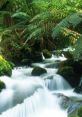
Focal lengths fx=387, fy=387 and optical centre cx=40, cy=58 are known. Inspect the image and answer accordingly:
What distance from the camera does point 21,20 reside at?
1555cm

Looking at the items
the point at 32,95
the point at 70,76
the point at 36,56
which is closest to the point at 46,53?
the point at 36,56

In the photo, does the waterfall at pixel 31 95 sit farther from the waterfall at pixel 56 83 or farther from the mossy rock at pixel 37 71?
the mossy rock at pixel 37 71

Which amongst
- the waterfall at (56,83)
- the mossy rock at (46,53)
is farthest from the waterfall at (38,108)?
the mossy rock at (46,53)

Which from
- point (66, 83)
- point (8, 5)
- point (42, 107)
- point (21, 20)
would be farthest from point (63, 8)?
point (8, 5)

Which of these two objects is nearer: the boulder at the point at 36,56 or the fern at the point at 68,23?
the fern at the point at 68,23

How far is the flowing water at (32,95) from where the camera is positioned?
9.97 meters

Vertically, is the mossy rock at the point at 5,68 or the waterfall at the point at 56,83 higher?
the mossy rock at the point at 5,68

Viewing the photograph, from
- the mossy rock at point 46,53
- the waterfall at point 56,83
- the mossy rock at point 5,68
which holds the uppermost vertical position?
the mossy rock at point 5,68

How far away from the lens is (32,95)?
1070 centimetres

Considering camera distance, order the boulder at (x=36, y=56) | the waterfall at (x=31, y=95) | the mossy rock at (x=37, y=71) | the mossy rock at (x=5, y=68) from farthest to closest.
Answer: the boulder at (x=36, y=56) → the mossy rock at (x=37, y=71) → the mossy rock at (x=5, y=68) → the waterfall at (x=31, y=95)

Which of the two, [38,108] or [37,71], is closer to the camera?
[38,108]

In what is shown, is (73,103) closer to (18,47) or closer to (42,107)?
(42,107)

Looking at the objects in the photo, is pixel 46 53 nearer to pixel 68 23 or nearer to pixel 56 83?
pixel 56 83

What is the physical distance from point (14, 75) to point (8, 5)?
605 cm
